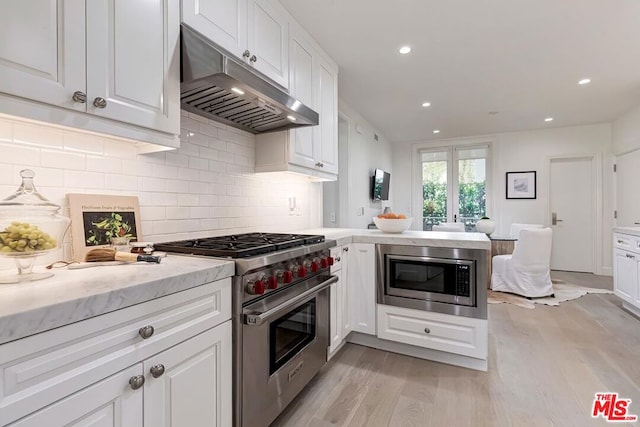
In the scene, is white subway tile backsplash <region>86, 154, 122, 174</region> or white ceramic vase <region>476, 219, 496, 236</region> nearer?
white subway tile backsplash <region>86, 154, 122, 174</region>

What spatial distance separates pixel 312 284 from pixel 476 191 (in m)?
5.43

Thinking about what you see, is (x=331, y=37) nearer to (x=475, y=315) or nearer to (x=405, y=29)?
(x=405, y=29)

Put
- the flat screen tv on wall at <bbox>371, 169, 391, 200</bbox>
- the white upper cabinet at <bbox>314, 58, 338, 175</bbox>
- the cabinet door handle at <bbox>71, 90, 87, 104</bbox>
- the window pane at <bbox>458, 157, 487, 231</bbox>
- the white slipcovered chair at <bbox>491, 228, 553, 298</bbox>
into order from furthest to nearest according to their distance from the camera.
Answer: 1. the window pane at <bbox>458, 157, 487, 231</bbox>
2. the flat screen tv on wall at <bbox>371, 169, 391, 200</bbox>
3. the white slipcovered chair at <bbox>491, 228, 553, 298</bbox>
4. the white upper cabinet at <bbox>314, 58, 338, 175</bbox>
5. the cabinet door handle at <bbox>71, 90, 87, 104</bbox>

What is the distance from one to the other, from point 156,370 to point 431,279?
73.5 inches

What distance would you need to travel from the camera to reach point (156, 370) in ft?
3.06

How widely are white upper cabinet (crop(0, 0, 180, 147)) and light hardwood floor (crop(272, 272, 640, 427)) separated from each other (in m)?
1.66

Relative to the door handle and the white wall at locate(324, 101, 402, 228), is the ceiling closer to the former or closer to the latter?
the white wall at locate(324, 101, 402, 228)

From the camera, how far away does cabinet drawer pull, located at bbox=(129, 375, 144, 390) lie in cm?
87

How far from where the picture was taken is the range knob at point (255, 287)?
4.20 ft

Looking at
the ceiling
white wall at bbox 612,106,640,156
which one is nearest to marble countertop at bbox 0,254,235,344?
the ceiling

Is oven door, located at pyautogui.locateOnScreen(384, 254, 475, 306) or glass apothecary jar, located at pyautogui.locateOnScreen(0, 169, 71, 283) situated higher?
glass apothecary jar, located at pyautogui.locateOnScreen(0, 169, 71, 283)

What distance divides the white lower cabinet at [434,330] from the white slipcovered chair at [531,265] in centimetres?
231

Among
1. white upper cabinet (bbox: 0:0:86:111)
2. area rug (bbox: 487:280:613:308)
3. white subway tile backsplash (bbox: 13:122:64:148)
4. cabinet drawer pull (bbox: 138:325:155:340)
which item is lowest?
area rug (bbox: 487:280:613:308)

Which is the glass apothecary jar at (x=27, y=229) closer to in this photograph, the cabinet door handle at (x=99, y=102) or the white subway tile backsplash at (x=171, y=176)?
the white subway tile backsplash at (x=171, y=176)
